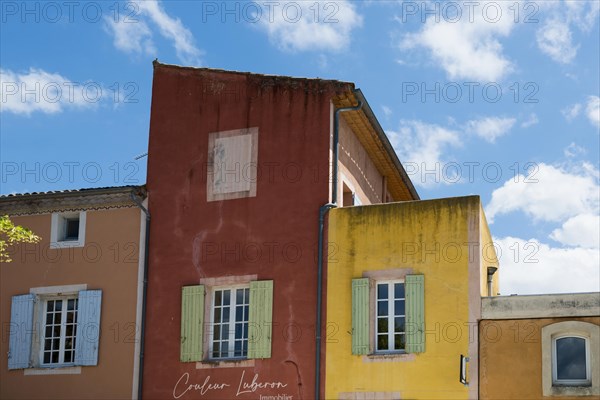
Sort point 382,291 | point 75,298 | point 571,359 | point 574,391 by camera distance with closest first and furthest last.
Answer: point 574,391
point 571,359
point 382,291
point 75,298

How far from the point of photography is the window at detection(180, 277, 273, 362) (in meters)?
22.1

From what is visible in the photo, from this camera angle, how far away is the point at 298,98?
23203 millimetres

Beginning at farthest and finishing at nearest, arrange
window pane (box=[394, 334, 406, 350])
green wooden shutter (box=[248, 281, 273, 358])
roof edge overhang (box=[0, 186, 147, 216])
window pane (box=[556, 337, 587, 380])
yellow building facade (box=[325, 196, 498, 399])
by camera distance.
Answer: roof edge overhang (box=[0, 186, 147, 216])
green wooden shutter (box=[248, 281, 273, 358])
window pane (box=[394, 334, 406, 350])
yellow building facade (box=[325, 196, 498, 399])
window pane (box=[556, 337, 587, 380])

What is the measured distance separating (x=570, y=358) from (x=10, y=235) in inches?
445

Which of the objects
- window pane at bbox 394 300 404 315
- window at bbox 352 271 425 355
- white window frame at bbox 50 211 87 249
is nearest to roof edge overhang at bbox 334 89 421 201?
window at bbox 352 271 425 355

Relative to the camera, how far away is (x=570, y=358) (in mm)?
19922

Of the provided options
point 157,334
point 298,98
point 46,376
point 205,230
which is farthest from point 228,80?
point 46,376

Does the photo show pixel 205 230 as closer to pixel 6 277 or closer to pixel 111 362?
pixel 111 362

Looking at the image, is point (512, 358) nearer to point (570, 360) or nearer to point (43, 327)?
point (570, 360)

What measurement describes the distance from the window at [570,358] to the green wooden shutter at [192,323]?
7111 mm

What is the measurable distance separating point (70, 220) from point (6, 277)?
1.92 m

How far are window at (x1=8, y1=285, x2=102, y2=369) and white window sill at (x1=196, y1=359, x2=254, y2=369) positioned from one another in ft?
8.30

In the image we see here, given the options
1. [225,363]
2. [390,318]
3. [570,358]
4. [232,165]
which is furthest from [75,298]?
[570,358]

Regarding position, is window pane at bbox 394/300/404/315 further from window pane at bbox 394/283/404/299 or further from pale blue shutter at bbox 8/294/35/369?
pale blue shutter at bbox 8/294/35/369
